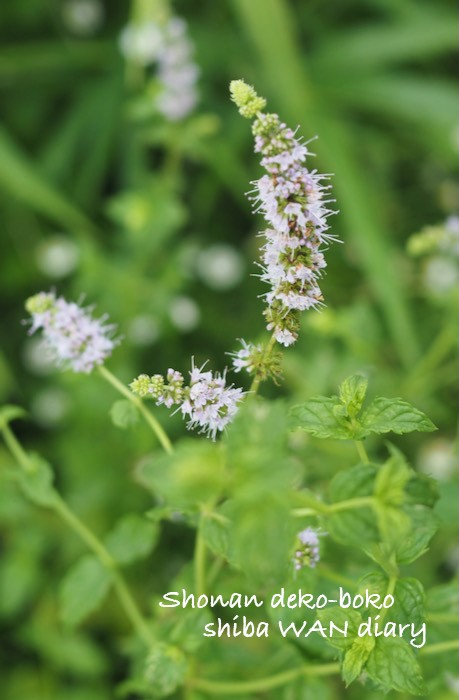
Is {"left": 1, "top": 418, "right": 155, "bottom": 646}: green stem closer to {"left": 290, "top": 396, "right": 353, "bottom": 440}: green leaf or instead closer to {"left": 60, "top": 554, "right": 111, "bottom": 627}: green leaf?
{"left": 60, "top": 554, "right": 111, "bottom": 627}: green leaf

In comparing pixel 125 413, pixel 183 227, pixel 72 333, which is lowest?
pixel 125 413

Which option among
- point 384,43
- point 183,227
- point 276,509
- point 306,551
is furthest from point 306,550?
point 384,43

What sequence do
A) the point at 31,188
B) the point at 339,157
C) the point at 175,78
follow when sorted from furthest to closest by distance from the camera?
the point at 339,157 < the point at 31,188 < the point at 175,78

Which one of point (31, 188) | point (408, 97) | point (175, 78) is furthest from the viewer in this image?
point (408, 97)

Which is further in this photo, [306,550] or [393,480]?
[306,550]

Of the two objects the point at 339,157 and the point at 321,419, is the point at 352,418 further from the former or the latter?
the point at 339,157

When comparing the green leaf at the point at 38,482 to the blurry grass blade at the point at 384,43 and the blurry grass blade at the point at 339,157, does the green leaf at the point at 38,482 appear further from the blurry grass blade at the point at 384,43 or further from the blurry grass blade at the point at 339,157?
the blurry grass blade at the point at 384,43

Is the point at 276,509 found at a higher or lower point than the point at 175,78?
lower
